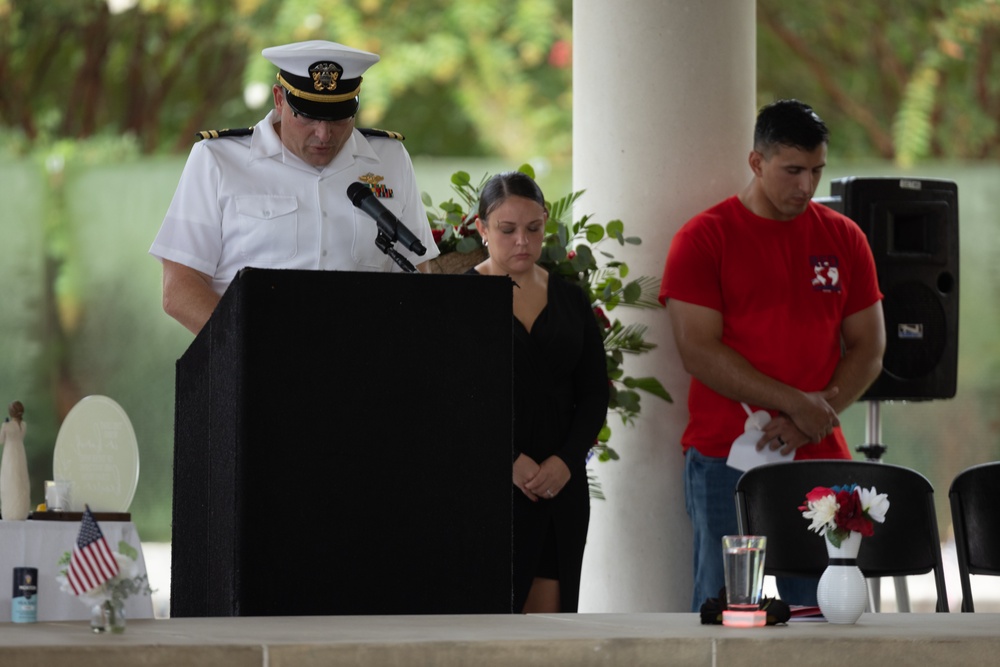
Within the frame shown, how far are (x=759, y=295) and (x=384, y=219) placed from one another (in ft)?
6.14

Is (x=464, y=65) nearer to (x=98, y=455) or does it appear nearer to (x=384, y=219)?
(x=98, y=455)

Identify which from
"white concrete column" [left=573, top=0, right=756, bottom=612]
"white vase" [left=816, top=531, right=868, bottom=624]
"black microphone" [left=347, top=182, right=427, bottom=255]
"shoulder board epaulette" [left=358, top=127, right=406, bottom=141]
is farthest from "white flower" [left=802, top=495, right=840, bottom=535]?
"white concrete column" [left=573, top=0, right=756, bottom=612]

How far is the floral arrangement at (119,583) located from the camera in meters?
1.78

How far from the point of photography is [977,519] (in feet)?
11.0

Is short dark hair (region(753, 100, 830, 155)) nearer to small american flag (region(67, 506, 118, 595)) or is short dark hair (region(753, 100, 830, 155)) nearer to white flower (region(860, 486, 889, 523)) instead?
white flower (region(860, 486, 889, 523))

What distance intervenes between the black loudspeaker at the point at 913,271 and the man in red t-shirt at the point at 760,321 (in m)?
0.63

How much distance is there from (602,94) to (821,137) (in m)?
0.75

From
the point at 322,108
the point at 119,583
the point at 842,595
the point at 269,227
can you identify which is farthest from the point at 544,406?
the point at 119,583

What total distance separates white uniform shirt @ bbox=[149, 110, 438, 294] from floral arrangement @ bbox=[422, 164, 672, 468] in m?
1.12

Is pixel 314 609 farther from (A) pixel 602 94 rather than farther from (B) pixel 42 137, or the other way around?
(B) pixel 42 137

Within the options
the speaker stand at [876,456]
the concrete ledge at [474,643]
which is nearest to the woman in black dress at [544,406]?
the speaker stand at [876,456]

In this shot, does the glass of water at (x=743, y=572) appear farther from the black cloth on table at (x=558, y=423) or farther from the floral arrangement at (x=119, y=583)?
the black cloth on table at (x=558, y=423)

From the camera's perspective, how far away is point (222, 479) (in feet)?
7.72

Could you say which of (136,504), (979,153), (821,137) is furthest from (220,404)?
(979,153)
